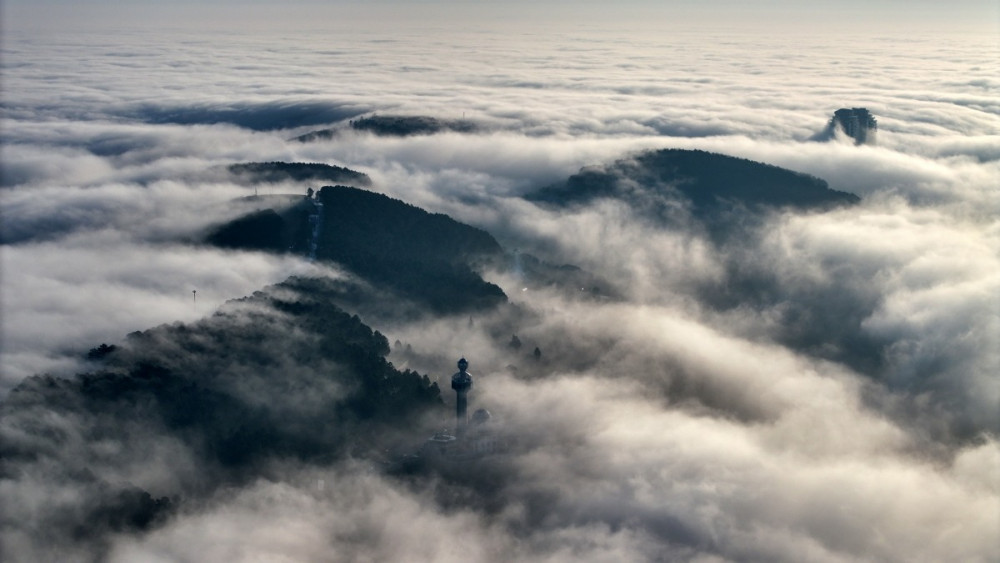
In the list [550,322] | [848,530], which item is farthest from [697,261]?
[848,530]

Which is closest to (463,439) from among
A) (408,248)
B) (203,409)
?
(203,409)

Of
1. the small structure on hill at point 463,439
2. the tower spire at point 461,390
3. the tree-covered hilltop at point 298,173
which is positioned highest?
the tree-covered hilltop at point 298,173

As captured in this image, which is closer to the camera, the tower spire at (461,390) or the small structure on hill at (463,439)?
the small structure on hill at (463,439)

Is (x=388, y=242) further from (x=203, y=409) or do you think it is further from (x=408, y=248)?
(x=203, y=409)

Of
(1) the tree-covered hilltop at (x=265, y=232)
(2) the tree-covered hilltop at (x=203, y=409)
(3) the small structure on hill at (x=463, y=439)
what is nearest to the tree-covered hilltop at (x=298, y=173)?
(1) the tree-covered hilltop at (x=265, y=232)

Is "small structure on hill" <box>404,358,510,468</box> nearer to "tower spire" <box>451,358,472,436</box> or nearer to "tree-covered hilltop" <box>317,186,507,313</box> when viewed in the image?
"tower spire" <box>451,358,472,436</box>

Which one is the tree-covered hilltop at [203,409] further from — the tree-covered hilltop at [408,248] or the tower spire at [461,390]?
the tree-covered hilltop at [408,248]
